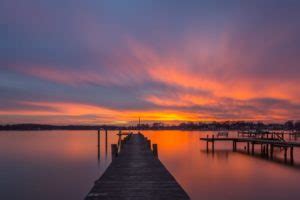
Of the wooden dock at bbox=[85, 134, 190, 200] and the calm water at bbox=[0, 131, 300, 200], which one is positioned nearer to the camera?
the wooden dock at bbox=[85, 134, 190, 200]

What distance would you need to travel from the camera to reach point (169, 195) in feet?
33.5

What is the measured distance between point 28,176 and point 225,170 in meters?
17.9

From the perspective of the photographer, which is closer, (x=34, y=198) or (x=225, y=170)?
(x=34, y=198)

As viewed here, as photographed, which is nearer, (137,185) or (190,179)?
(137,185)

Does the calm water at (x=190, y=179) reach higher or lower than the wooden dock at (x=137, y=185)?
lower

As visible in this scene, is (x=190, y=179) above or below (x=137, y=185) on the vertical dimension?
below

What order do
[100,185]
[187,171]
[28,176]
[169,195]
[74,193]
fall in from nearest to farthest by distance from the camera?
1. [169,195]
2. [100,185]
3. [74,193]
4. [28,176]
5. [187,171]

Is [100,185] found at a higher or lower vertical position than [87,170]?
higher

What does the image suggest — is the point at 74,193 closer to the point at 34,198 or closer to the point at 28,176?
the point at 34,198

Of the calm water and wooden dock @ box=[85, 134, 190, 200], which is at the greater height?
wooden dock @ box=[85, 134, 190, 200]

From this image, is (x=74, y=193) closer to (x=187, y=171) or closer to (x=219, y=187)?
(x=219, y=187)

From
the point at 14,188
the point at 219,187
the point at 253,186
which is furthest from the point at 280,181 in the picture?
the point at 14,188

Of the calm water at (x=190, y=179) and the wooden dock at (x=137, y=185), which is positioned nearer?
the wooden dock at (x=137, y=185)

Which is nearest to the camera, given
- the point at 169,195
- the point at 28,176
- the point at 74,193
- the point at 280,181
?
the point at 169,195
